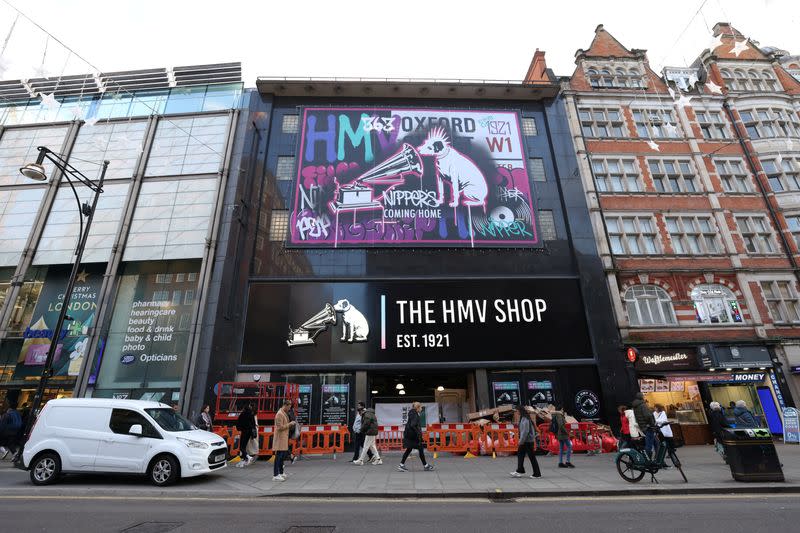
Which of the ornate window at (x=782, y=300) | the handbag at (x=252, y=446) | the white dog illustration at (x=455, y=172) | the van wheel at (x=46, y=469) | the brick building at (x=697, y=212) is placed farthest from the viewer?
the white dog illustration at (x=455, y=172)

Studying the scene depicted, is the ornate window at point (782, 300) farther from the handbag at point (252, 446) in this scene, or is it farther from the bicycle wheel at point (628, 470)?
the handbag at point (252, 446)

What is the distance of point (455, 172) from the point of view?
71.2 ft

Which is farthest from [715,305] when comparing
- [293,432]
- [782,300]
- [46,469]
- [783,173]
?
[46,469]

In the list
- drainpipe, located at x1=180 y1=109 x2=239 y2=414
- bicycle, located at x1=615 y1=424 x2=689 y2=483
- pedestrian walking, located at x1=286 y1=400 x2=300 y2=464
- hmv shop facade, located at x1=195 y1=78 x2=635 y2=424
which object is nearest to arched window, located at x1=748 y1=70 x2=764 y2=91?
hmv shop facade, located at x1=195 y1=78 x2=635 y2=424

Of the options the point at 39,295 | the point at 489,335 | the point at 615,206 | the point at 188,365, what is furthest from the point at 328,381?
the point at 615,206

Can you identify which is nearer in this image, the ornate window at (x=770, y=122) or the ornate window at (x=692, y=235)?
the ornate window at (x=692, y=235)

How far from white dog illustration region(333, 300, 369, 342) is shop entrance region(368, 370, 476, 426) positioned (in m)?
1.85

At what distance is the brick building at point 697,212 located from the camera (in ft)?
59.8

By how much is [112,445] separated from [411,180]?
1684 centimetres

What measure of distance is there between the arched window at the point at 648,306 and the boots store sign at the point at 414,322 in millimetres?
2900

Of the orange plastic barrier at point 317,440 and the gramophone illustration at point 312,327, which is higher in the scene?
the gramophone illustration at point 312,327

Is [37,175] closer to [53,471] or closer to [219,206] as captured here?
[219,206]

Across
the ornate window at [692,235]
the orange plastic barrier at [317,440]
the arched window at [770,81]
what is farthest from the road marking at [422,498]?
the arched window at [770,81]

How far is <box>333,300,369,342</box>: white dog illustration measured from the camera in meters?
17.9
